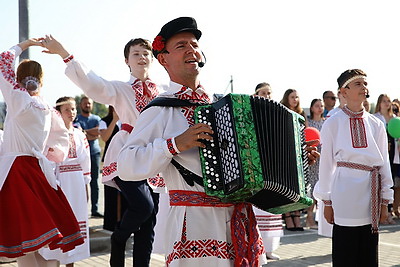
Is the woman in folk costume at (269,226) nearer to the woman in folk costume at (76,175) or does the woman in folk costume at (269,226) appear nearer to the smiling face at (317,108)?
the woman in folk costume at (76,175)

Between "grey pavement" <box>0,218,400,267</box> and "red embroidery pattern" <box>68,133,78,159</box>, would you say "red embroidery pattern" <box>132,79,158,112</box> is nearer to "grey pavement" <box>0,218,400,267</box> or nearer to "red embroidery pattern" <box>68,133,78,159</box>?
"red embroidery pattern" <box>68,133,78,159</box>

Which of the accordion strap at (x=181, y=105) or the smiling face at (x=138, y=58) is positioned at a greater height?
the smiling face at (x=138, y=58)

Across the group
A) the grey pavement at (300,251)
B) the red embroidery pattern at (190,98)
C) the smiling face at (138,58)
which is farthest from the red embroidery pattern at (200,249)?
the grey pavement at (300,251)

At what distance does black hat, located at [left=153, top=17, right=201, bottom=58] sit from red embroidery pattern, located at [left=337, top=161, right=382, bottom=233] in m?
2.38

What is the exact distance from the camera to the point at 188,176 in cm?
333

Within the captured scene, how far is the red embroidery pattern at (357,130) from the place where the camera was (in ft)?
17.6

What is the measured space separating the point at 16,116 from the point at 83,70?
27.1 inches

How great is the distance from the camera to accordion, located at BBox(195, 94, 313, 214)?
3.08 metres

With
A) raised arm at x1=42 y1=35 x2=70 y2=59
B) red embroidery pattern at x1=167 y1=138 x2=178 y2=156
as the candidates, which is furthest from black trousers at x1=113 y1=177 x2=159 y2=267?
red embroidery pattern at x1=167 y1=138 x2=178 y2=156

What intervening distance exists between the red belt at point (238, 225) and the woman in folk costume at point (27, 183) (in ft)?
6.52

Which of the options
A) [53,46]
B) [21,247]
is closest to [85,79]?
[53,46]

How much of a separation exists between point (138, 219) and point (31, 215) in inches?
38.5

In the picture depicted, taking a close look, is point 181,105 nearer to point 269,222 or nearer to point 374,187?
point 374,187

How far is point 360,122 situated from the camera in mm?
5434
